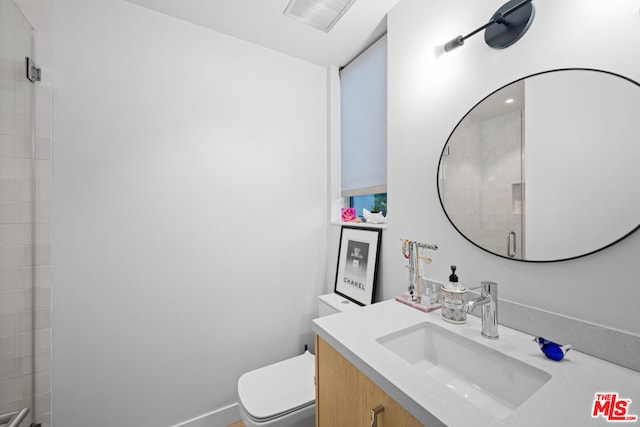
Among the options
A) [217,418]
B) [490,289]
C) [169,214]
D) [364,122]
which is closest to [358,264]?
[490,289]

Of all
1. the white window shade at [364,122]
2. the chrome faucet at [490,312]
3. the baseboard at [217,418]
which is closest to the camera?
the chrome faucet at [490,312]

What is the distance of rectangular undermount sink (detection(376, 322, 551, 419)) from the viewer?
733 millimetres

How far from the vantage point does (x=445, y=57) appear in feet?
3.89

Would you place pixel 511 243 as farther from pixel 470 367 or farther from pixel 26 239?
pixel 26 239

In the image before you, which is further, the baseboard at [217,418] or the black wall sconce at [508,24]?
the baseboard at [217,418]

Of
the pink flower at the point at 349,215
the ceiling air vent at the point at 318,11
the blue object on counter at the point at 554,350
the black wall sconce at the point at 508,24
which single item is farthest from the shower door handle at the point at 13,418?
the black wall sconce at the point at 508,24

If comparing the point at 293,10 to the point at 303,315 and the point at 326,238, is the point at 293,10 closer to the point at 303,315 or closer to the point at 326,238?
the point at 326,238

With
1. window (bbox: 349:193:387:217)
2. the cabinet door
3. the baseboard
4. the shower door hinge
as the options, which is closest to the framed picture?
window (bbox: 349:193:387:217)

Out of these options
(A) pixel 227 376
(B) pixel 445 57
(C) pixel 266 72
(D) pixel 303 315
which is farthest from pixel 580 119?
(A) pixel 227 376

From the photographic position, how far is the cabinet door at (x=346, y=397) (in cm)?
66

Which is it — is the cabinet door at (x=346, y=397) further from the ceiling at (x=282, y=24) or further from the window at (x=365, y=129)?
the ceiling at (x=282, y=24)

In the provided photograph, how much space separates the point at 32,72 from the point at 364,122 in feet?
5.76

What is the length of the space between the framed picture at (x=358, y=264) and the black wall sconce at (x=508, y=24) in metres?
1.01

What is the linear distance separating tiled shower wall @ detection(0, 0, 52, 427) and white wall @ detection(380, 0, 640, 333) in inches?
67.4
